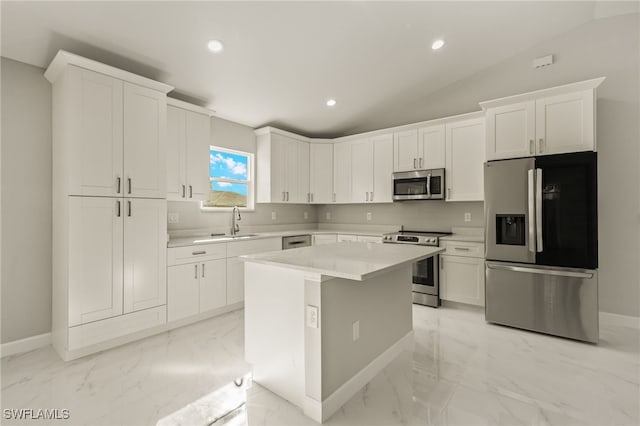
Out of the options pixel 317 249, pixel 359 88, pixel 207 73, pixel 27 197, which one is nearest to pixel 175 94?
pixel 207 73

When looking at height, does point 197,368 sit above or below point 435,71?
below

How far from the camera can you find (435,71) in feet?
13.1

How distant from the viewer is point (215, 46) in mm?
2883

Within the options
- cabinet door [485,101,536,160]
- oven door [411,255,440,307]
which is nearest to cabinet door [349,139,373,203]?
oven door [411,255,440,307]

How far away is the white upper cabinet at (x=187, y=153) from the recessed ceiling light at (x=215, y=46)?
0.79m

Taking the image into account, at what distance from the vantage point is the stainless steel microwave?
4102mm

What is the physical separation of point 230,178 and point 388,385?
3.39 metres

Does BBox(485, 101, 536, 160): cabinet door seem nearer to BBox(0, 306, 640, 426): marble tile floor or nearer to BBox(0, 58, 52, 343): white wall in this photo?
BBox(0, 306, 640, 426): marble tile floor

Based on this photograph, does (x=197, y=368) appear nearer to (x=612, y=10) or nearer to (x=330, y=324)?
(x=330, y=324)

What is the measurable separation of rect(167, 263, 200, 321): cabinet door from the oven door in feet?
8.55

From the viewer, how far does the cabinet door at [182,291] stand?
10.2 ft

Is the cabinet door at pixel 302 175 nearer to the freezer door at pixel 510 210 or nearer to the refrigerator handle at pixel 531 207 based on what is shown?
the freezer door at pixel 510 210

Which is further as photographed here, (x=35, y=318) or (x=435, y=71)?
(x=435, y=71)

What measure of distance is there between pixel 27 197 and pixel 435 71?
184 inches
